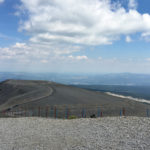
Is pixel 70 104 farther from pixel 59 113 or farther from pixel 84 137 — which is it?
pixel 84 137

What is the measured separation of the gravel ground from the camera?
39.5 feet

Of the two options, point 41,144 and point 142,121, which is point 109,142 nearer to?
point 41,144

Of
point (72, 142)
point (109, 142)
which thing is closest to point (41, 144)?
point (72, 142)

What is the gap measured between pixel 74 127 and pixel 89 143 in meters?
5.34

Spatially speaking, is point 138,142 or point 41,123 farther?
point 41,123

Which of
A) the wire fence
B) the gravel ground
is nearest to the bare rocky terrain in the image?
the wire fence

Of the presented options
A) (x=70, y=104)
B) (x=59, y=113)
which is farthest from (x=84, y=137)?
(x=70, y=104)

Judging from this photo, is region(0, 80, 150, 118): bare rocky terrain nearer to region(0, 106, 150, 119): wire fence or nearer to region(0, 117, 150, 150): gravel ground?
region(0, 106, 150, 119): wire fence

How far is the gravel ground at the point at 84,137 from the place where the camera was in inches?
474

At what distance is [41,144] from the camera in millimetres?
13141

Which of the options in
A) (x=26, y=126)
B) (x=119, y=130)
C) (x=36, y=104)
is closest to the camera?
(x=119, y=130)

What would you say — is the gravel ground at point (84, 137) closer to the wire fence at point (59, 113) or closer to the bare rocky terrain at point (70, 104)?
the wire fence at point (59, 113)

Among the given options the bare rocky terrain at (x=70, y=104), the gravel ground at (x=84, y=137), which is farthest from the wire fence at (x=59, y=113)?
the gravel ground at (x=84, y=137)

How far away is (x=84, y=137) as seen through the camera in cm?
1419
